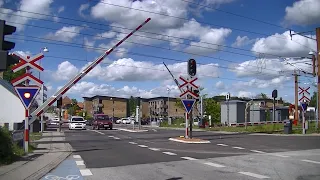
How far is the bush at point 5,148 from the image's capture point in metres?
11.9

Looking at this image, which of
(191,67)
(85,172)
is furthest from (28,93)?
(191,67)

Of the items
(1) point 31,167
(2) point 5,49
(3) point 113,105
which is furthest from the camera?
(3) point 113,105

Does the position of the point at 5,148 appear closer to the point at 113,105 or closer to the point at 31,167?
the point at 31,167

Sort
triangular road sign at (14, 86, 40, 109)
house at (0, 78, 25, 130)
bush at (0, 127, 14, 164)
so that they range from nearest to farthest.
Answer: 1. bush at (0, 127, 14, 164)
2. triangular road sign at (14, 86, 40, 109)
3. house at (0, 78, 25, 130)

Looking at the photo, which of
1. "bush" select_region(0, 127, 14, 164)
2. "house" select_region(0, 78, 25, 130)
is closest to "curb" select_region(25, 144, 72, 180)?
"bush" select_region(0, 127, 14, 164)

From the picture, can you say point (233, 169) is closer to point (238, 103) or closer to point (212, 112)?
point (238, 103)

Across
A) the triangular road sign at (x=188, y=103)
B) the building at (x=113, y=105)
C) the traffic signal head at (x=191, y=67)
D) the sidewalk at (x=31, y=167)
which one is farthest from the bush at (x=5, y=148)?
the building at (x=113, y=105)

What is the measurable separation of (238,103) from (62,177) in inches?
1802

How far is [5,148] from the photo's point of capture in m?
12.2

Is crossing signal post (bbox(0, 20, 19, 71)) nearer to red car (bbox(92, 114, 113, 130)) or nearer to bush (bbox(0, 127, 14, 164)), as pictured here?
bush (bbox(0, 127, 14, 164))

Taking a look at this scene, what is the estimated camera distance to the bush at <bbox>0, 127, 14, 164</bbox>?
11.9 metres

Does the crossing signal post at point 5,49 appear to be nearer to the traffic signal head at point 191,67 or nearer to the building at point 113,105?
the traffic signal head at point 191,67

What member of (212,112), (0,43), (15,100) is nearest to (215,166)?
(0,43)

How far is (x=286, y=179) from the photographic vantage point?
9281 mm
